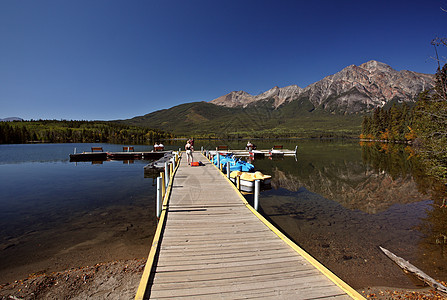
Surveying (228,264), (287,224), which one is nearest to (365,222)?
(287,224)

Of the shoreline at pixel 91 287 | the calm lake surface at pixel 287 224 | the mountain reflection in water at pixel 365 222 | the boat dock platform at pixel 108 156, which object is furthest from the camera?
the boat dock platform at pixel 108 156

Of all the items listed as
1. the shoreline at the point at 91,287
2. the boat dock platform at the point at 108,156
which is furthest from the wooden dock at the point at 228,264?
the boat dock platform at the point at 108,156

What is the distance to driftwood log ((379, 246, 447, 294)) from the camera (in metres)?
6.11

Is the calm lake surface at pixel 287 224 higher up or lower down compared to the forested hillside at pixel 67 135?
lower down

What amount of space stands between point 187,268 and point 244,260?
5.08 feet

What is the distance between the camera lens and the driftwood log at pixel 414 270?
6.11m

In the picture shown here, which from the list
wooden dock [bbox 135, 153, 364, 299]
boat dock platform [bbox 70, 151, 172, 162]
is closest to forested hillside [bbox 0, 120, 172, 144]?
boat dock platform [bbox 70, 151, 172, 162]

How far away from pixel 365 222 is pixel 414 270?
5.36 meters

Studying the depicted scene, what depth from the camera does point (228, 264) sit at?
537cm

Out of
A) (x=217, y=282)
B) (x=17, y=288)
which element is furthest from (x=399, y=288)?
(x=17, y=288)

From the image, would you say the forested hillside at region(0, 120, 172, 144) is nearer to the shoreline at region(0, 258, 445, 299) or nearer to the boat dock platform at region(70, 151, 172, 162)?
the boat dock platform at region(70, 151, 172, 162)

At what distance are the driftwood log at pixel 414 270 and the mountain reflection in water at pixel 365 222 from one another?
249 millimetres

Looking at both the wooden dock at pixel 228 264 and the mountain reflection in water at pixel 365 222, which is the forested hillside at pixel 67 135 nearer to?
the mountain reflection in water at pixel 365 222

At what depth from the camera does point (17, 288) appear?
6262 millimetres
